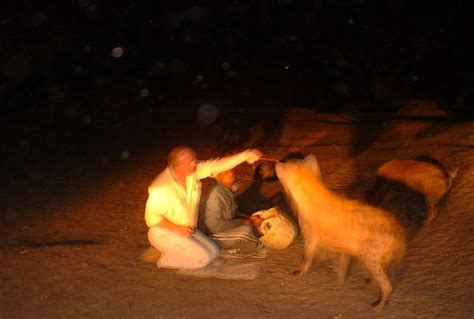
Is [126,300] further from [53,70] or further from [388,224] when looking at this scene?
[53,70]

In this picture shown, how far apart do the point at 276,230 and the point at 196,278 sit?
1.08 meters

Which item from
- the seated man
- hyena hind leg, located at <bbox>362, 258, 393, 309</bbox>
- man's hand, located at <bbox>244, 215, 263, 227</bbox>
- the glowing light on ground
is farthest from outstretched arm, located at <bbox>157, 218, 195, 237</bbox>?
the glowing light on ground

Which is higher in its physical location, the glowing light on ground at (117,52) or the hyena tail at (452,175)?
the glowing light on ground at (117,52)

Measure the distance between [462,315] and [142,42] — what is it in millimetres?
21348

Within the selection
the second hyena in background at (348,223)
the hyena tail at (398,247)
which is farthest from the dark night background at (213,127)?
the second hyena in background at (348,223)

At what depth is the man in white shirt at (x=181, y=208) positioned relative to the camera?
512 cm

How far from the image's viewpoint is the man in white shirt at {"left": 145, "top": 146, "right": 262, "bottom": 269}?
5.12 m

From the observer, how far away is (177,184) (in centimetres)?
520

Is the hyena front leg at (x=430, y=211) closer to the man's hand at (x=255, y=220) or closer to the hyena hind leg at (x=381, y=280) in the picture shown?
the hyena hind leg at (x=381, y=280)

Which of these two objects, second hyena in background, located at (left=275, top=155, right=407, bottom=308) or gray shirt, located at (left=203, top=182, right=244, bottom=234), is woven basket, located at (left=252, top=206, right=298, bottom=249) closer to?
gray shirt, located at (left=203, top=182, right=244, bottom=234)

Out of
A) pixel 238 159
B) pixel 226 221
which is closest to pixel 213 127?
pixel 226 221

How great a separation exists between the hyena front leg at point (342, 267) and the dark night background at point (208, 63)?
7.72m

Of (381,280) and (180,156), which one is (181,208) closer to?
(180,156)

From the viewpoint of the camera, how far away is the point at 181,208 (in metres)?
5.29
